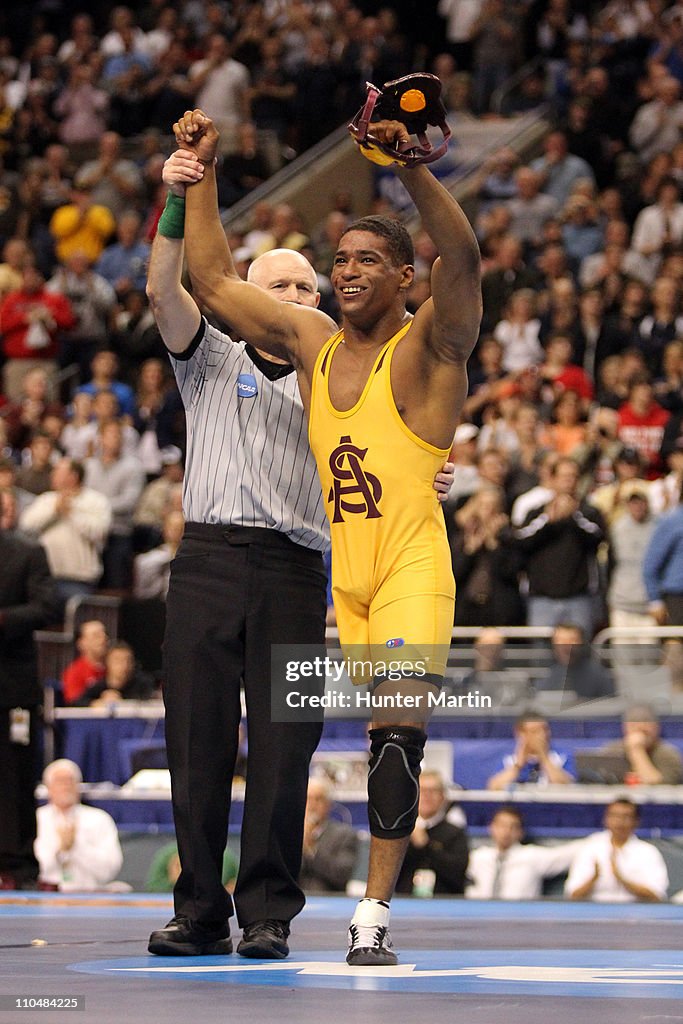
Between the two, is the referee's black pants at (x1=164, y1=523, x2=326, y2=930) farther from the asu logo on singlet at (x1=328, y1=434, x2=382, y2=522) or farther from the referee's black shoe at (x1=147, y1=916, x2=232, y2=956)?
the asu logo on singlet at (x1=328, y1=434, x2=382, y2=522)

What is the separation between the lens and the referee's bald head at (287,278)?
202 inches

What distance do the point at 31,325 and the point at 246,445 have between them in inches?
398

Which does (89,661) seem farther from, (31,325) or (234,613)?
(234,613)

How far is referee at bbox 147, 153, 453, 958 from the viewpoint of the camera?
4.82m

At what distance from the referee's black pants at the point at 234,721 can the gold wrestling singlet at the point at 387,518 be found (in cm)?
31

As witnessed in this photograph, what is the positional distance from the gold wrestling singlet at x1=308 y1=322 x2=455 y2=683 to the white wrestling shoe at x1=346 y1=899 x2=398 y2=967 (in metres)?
0.60

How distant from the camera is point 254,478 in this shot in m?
4.93

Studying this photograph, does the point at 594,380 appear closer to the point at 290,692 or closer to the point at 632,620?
the point at 632,620

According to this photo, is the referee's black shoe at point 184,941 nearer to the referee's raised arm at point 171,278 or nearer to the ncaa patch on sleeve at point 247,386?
the ncaa patch on sleeve at point 247,386

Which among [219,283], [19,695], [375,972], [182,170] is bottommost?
[375,972]

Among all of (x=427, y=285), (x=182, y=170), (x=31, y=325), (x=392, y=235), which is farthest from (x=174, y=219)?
(x=31, y=325)

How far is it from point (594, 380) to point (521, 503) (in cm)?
230

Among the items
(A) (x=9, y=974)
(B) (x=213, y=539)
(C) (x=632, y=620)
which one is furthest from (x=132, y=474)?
(A) (x=9, y=974)

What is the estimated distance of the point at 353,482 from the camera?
462 centimetres
